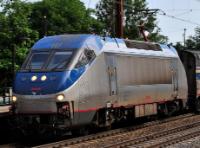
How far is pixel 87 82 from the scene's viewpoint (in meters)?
16.7

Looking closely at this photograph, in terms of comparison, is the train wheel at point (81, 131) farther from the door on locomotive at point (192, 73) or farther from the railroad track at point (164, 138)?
the door on locomotive at point (192, 73)

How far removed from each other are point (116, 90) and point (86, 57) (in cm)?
208

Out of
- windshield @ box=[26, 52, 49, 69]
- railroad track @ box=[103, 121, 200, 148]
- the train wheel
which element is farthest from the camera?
the train wheel

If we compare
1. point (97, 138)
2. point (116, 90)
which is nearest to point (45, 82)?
point (97, 138)

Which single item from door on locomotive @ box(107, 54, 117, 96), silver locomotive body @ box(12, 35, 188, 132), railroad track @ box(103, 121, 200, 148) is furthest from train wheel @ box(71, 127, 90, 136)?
railroad track @ box(103, 121, 200, 148)

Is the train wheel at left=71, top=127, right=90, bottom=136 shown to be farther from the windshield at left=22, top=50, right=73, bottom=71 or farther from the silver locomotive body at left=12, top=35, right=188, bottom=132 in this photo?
the windshield at left=22, top=50, right=73, bottom=71

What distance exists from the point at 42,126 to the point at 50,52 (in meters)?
2.42

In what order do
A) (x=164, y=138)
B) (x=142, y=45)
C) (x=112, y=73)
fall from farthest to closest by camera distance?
1. (x=142, y=45)
2. (x=112, y=73)
3. (x=164, y=138)

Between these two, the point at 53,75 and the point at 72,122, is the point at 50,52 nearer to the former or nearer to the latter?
the point at 53,75

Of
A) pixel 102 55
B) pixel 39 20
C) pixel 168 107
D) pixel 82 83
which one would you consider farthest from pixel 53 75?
pixel 39 20

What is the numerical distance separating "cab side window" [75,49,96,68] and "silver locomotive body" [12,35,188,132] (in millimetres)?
86

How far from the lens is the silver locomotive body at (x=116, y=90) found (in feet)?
52.0

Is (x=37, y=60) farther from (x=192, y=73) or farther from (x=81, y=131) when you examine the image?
(x=192, y=73)

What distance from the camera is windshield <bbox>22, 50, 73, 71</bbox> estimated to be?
54.0 ft
